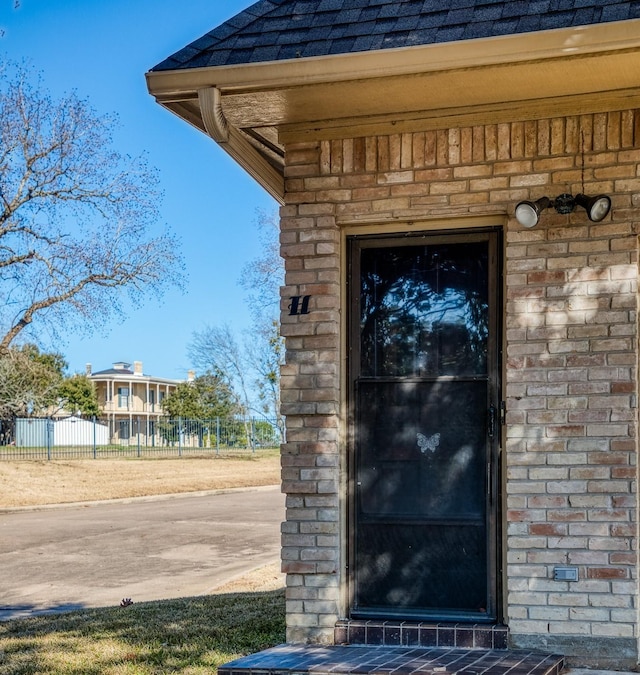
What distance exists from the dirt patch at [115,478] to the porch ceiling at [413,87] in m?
19.0

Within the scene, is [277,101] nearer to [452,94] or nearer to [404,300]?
[452,94]

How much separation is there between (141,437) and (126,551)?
849 inches

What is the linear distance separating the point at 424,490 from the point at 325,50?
262cm

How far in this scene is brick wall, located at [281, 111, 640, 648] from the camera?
16.5 ft

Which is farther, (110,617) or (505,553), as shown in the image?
(110,617)

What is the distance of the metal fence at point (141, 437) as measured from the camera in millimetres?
31625

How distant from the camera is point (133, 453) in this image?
110 feet

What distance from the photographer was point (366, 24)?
4.99 metres

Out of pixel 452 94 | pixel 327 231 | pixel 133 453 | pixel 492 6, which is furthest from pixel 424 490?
pixel 133 453

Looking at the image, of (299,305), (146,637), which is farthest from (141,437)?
(299,305)

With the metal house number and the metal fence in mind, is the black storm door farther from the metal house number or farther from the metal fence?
the metal fence

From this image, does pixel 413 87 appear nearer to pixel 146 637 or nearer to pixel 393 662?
pixel 393 662

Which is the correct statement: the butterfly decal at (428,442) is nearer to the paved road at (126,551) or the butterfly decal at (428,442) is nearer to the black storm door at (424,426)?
the black storm door at (424,426)

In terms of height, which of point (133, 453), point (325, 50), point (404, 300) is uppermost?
point (325, 50)
